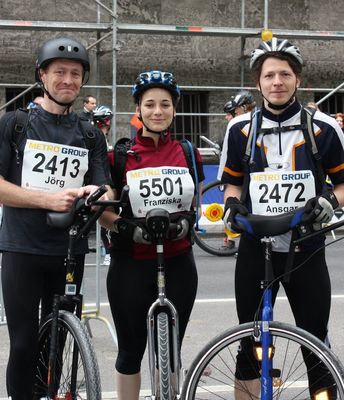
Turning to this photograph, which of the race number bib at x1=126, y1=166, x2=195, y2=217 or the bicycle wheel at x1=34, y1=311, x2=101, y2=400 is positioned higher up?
the race number bib at x1=126, y1=166, x2=195, y2=217

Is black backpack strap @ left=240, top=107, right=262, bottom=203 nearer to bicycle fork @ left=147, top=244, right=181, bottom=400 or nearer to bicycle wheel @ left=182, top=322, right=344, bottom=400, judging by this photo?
bicycle fork @ left=147, top=244, right=181, bottom=400

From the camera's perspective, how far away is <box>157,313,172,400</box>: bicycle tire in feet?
13.9

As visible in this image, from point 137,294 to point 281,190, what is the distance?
88 cm

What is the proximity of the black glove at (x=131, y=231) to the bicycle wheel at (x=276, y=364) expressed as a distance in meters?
0.62

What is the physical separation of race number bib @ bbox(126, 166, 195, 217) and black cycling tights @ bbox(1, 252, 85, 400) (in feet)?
1.59

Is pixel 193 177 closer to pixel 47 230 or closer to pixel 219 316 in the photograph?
pixel 47 230

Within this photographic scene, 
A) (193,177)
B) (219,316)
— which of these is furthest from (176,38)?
(193,177)

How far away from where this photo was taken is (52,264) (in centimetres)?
429

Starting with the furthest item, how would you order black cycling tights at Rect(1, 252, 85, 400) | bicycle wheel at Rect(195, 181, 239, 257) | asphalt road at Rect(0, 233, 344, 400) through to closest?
bicycle wheel at Rect(195, 181, 239, 257) < asphalt road at Rect(0, 233, 344, 400) < black cycling tights at Rect(1, 252, 85, 400)

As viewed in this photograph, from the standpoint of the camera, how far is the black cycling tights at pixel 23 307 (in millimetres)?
4219

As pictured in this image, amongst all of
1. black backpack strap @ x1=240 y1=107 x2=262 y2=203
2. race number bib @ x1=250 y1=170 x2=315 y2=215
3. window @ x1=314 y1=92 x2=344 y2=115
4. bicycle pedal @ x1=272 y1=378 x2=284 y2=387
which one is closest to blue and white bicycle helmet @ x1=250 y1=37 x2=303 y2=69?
black backpack strap @ x1=240 y1=107 x2=262 y2=203

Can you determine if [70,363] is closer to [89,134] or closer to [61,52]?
[89,134]

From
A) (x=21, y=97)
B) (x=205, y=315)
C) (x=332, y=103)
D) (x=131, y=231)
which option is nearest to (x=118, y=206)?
(x=131, y=231)

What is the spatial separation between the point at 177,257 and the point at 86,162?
2.18 feet
